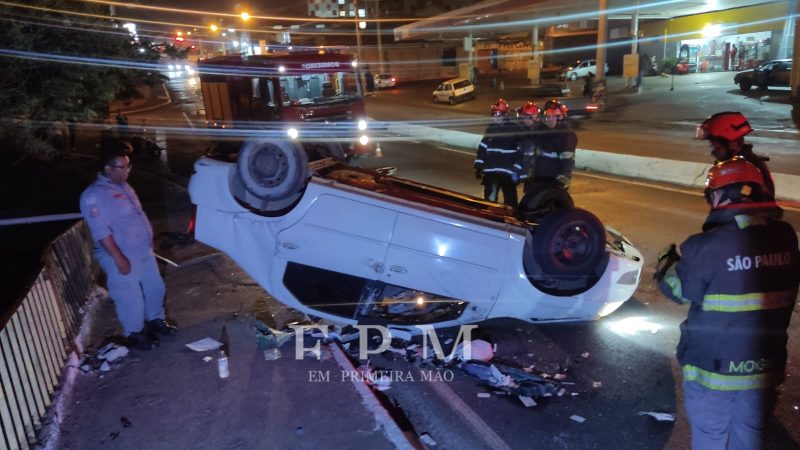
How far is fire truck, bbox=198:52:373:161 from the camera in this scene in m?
12.0

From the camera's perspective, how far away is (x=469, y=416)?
139 inches

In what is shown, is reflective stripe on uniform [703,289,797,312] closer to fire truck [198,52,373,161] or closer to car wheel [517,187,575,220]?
car wheel [517,187,575,220]

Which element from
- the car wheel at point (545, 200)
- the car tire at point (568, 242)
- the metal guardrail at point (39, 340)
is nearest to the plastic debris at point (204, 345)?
the metal guardrail at point (39, 340)

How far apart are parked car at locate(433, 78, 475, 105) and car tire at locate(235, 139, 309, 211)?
92.4ft

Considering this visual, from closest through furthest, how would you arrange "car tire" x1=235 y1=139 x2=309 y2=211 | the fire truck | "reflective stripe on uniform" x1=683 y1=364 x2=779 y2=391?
1. "reflective stripe on uniform" x1=683 y1=364 x2=779 y2=391
2. "car tire" x1=235 y1=139 x2=309 y2=211
3. the fire truck

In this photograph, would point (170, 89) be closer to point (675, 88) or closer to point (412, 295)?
point (675, 88)

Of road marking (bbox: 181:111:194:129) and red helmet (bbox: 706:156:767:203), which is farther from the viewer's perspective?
road marking (bbox: 181:111:194:129)

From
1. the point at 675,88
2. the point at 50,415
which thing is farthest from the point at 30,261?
the point at 675,88

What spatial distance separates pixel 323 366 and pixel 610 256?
2.33m

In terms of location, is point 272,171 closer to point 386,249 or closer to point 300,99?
point 386,249

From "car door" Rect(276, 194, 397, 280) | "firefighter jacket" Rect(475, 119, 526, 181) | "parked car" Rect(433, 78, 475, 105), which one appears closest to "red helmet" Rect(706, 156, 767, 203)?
"car door" Rect(276, 194, 397, 280)

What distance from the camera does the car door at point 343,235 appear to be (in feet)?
12.8

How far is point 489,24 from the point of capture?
3378cm

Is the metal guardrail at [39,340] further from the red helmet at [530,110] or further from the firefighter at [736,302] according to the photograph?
the red helmet at [530,110]
